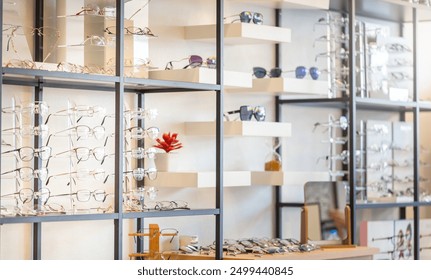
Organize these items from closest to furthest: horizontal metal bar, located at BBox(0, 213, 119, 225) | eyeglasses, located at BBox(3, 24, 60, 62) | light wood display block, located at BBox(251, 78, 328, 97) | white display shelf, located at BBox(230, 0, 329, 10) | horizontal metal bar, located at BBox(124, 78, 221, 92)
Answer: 1. horizontal metal bar, located at BBox(0, 213, 119, 225)
2. eyeglasses, located at BBox(3, 24, 60, 62)
3. horizontal metal bar, located at BBox(124, 78, 221, 92)
4. light wood display block, located at BBox(251, 78, 328, 97)
5. white display shelf, located at BBox(230, 0, 329, 10)

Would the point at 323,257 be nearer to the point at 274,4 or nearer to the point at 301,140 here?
the point at 301,140

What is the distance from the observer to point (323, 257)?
5.43 metres

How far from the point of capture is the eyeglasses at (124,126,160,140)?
4961mm

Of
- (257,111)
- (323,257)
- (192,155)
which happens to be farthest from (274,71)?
(323,257)

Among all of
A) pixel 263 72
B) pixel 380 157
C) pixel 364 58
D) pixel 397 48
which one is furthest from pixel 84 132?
pixel 397 48

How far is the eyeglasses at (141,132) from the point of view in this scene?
16.3 ft

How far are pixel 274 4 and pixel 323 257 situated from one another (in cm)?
155

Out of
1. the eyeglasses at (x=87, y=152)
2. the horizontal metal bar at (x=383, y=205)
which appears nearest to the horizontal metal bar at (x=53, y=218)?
the eyeglasses at (x=87, y=152)

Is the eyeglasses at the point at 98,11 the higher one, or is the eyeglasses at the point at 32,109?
the eyeglasses at the point at 98,11

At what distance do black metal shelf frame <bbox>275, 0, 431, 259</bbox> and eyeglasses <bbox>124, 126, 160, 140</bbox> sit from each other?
137cm

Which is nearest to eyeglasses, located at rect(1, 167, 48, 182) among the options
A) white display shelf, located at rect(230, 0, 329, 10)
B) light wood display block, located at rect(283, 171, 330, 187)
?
light wood display block, located at rect(283, 171, 330, 187)

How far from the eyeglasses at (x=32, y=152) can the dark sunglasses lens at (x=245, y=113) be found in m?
1.31

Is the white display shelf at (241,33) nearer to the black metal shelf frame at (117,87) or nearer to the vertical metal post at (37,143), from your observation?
the black metal shelf frame at (117,87)

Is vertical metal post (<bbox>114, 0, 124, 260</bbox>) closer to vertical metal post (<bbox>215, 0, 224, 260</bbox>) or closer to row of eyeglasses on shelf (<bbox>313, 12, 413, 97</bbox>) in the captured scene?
vertical metal post (<bbox>215, 0, 224, 260</bbox>)
